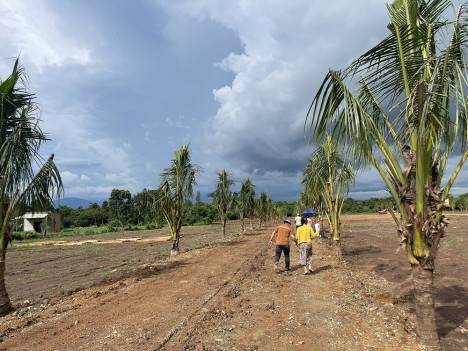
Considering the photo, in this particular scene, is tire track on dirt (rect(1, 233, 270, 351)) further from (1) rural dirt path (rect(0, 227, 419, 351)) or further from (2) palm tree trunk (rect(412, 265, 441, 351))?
(2) palm tree trunk (rect(412, 265, 441, 351))

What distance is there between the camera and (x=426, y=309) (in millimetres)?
4277

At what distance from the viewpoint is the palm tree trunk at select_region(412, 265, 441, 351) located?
4.24 meters

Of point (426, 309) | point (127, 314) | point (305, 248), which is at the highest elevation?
point (305, 248)

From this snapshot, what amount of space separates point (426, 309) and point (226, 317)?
3452 mm

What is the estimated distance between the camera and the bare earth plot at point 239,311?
16.0 feet

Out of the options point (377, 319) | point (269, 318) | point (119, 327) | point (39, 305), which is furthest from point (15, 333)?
point (377, 319)

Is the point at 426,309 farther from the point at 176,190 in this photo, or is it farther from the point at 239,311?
the point at 176,190

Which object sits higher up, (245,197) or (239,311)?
(245,197)

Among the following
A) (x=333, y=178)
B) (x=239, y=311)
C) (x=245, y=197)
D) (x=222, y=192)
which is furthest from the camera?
(x=245, y=197)

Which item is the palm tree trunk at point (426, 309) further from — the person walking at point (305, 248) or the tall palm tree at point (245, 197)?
the tall palm tree at point (245, 197)

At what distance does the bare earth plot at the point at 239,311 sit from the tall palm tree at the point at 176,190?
4648mm

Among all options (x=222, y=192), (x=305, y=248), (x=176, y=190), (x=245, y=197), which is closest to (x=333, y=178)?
(x=305, y=248)

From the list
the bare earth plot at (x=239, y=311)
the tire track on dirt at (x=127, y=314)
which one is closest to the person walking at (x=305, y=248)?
the bare earth plot at (x=239, y=311)

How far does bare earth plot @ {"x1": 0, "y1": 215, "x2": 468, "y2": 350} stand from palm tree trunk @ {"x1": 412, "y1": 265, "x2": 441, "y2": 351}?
40 centimetres
